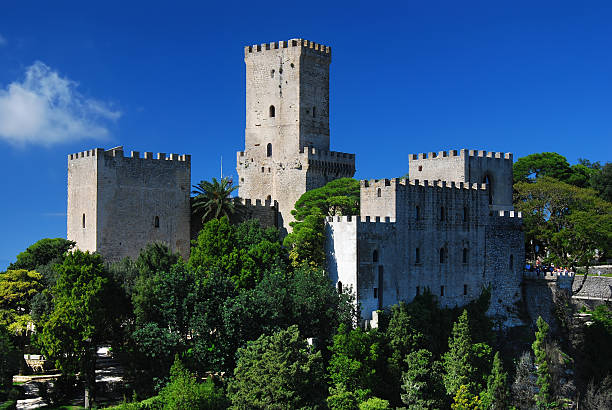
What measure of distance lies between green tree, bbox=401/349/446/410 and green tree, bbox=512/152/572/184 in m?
32.9

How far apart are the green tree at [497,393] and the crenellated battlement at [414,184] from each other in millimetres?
10114

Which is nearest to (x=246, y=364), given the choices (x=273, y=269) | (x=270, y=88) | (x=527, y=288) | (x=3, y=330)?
(x=273, y=269)

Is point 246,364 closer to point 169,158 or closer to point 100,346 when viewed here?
point 100,346

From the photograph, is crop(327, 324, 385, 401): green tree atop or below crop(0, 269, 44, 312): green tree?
A: below

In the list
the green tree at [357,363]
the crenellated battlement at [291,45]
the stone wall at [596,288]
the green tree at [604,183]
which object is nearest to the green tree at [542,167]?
the green tree at [604,183]

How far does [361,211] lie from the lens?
4094 centimetres

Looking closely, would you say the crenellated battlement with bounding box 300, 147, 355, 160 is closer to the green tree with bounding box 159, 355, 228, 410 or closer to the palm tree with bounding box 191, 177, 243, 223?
the palm tree with bounding box 191, 177, 243, 223

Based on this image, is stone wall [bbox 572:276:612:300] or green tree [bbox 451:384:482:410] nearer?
green tree [bbox 451:384:482:410]

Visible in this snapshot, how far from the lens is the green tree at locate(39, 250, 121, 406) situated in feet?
110

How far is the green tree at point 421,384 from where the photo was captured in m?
34.8

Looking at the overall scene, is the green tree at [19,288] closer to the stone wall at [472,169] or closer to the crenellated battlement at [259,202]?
the crenellated battlement at [259,202]

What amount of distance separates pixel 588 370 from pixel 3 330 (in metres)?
31.8

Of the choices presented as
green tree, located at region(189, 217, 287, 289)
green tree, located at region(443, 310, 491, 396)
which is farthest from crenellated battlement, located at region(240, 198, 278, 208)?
green tree, located at region(443, 310, 491, 396)

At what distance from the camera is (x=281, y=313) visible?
3578cm
